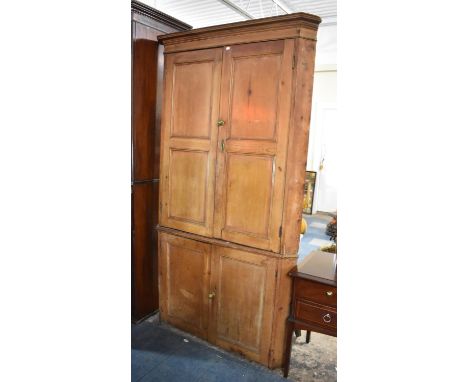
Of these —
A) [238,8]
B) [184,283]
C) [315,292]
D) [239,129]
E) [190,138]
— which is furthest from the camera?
[238,8]

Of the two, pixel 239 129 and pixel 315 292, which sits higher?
pixel 239 129

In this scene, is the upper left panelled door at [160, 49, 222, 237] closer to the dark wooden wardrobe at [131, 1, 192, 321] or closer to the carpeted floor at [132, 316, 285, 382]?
the dark wooden wardrobe at [131, 1, 192, 321]

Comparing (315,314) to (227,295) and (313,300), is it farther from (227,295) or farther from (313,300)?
(227,295)

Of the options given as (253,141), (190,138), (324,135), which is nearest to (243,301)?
(253,141)

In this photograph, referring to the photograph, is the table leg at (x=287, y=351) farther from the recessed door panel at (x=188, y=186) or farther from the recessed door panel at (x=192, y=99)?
the recessed door panel at (x=192, y=99)

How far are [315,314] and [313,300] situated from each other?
0.30ft

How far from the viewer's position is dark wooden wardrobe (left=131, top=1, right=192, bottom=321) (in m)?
2.62

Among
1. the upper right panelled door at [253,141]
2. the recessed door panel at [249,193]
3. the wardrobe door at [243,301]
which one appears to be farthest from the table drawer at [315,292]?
the recessed door panel at [249,193]

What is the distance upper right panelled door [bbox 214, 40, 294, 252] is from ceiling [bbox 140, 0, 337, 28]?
94.4 inches

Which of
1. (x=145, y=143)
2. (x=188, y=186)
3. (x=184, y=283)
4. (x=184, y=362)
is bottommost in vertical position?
(x=184, y=362)

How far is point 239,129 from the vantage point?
232 centimetres

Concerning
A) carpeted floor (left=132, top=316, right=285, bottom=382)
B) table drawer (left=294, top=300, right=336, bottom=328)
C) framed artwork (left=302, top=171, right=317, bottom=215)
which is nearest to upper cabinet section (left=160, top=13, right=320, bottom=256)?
table drawer (left=294, top=300, right=336, bottom=328)
